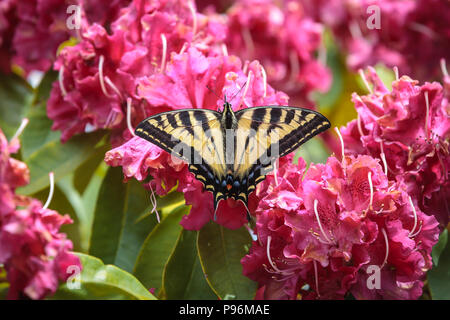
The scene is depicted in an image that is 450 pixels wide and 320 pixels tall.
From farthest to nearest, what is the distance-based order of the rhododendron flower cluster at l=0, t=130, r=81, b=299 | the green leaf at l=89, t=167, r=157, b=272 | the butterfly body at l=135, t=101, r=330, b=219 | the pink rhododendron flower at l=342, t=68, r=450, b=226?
the green leaf at l=89, t=167, r=157, b=272
the pink rhododendron flower at l=342, t=68, r=450, b=226
the butterfly body at l=135, t=101, r=330, b=219
the rhododendron flower cluster at l=0, t=130, r=81, b=299

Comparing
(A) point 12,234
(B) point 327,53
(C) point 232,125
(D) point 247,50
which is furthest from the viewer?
(B) point 327,53

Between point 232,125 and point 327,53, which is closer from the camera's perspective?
point 232,125

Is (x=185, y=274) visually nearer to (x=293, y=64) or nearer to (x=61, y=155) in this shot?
(x=61, y=155)

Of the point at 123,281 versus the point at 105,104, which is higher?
the point at 105,104

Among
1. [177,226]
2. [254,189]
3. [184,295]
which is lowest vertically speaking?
[184,295]

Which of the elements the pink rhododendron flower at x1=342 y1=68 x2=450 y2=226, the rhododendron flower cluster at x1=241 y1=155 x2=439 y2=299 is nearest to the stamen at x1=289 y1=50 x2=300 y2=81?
the pink rhododendron flower at x1=342 y1=68 x2=450 y2=226

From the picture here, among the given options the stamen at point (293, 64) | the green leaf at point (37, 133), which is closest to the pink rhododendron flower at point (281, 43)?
the stamen at point (293, 64)

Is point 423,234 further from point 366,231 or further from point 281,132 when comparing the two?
point 281,132

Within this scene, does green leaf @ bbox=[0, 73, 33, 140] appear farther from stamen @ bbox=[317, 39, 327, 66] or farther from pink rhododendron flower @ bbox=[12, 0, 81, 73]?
stamen @ bbox=[317, 39, 327, 66]
